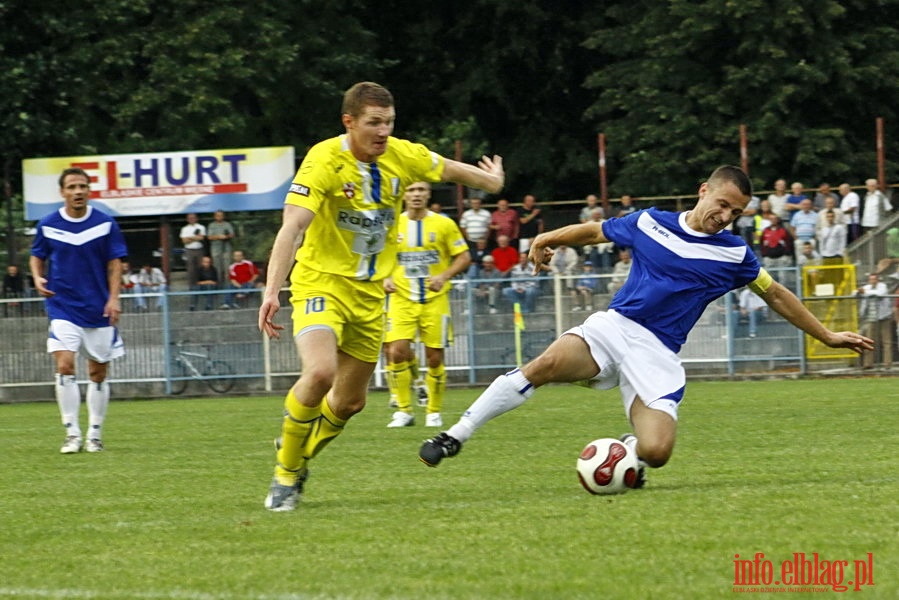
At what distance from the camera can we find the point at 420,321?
15.3 metres

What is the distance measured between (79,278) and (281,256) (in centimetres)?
533

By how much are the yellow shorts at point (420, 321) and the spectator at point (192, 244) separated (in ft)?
33.0

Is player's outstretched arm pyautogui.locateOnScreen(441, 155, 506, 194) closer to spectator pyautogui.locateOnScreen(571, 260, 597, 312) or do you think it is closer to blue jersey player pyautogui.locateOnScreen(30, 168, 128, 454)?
blue jersey player pyautogui.locateOnScreen(30, 168, 128, 454)

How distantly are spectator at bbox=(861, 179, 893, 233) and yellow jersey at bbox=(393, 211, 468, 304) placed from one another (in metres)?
10.6

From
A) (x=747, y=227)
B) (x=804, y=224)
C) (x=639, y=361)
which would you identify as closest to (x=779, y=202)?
(x=747, y=227)

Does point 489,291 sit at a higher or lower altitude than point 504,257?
lower

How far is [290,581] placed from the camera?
5660 mm

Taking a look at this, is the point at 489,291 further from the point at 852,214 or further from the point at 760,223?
the point at 852,214

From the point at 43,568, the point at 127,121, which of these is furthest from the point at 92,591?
the point at 127,121

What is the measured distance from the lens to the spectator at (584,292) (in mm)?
23047

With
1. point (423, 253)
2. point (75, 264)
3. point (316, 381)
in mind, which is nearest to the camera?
point (316, 381)

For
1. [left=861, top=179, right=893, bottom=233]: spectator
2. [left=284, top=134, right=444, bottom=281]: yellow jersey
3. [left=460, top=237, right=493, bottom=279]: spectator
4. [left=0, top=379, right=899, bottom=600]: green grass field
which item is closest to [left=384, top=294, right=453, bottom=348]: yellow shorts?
[left=0, top=379, right=899, bottom=600]: green grass field

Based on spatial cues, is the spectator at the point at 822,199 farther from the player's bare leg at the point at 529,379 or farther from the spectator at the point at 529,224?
the player's bare leg at the point at 529,379

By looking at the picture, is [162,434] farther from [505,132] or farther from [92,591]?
[505,132]
